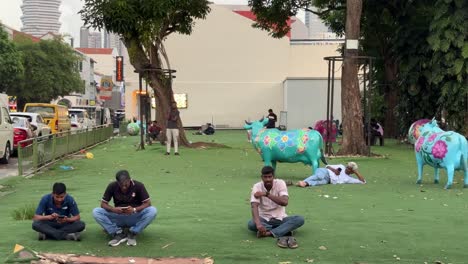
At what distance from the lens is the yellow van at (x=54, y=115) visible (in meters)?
30.3

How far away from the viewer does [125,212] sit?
7.79 metres

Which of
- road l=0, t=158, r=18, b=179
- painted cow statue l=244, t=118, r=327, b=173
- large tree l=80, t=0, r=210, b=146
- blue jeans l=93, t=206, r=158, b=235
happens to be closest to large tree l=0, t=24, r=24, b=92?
large tree l=80, t=0, r=210, b=146

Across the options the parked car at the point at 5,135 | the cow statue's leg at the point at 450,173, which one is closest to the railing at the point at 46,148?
the parked car at the point at 5,135

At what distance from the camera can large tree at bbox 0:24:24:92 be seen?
4806 cm

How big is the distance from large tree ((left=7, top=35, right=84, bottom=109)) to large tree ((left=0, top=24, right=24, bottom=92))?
4.29 meters

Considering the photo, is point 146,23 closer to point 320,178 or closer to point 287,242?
point 320,178

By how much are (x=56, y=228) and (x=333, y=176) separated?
7304 millimetres

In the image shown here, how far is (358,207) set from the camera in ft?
34.7

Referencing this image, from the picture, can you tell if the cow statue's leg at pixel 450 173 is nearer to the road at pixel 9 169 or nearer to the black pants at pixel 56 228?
the black pants at pixel 56 228

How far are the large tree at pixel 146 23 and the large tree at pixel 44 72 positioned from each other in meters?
31.8

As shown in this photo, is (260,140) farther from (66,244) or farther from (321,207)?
(66,244)

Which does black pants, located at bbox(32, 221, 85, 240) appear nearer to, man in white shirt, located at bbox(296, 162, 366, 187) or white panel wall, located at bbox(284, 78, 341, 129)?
man in white shirt, located at bbox(296, 162, 366, 187)

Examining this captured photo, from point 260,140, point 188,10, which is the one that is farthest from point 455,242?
point 188,10

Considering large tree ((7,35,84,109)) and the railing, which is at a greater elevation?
large tree ((7,35,84,109))
